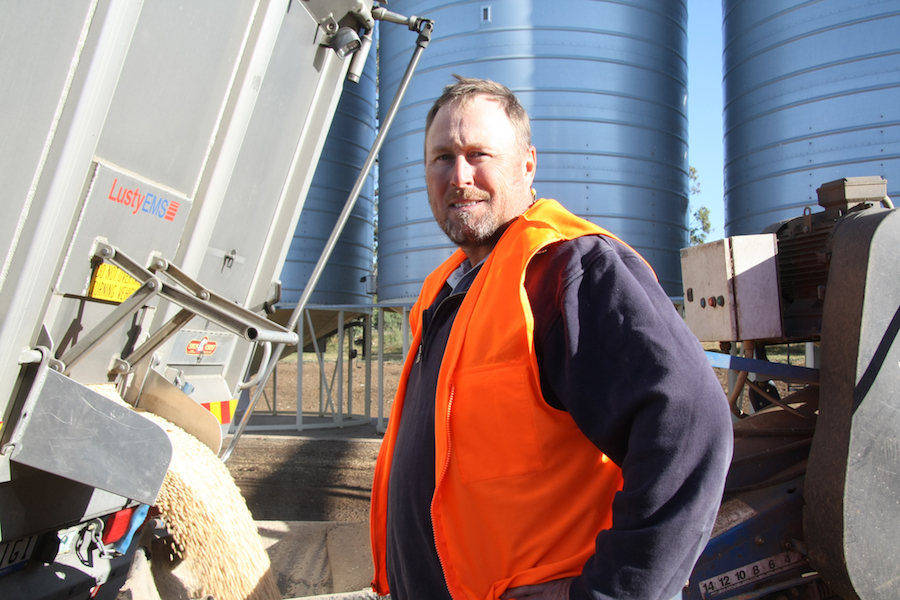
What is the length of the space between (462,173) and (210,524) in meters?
1.83

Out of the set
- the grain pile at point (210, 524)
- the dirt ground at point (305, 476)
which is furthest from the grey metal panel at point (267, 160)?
the dirt ground at point (305, 476)

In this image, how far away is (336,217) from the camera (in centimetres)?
911

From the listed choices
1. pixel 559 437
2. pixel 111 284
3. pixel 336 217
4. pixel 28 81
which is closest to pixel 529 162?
pixel 559 437

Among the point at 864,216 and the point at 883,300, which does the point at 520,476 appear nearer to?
the point at 883,300

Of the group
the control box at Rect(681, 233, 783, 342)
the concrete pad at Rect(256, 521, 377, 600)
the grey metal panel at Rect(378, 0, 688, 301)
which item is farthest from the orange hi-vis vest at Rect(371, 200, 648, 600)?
the grey metal panel at Rect(378, 0, 688, 301)

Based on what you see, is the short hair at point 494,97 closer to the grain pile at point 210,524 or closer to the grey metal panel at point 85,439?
the grey metal panel at point 85,439


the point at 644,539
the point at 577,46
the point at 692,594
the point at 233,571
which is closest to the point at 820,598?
the point at 692,594

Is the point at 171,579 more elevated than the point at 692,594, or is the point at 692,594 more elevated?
the point at 692,594

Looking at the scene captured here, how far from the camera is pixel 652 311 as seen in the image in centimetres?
106

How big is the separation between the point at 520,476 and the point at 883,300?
5.97ft

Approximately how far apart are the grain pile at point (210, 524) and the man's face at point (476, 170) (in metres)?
1.58

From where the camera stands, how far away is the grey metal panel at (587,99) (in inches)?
234

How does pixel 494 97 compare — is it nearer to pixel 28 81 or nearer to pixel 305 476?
pixel 28 81

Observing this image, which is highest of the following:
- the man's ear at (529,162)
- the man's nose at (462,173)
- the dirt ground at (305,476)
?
the man's ear at (529,162)
